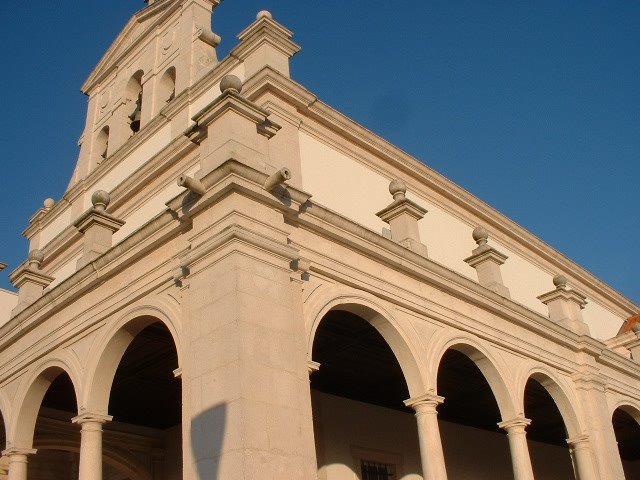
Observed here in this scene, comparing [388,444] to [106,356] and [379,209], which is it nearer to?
[379,209]

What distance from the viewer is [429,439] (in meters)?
10.4

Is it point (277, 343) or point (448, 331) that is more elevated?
point (448, 331)

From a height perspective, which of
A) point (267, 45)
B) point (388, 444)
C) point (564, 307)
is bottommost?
point (388, 444)

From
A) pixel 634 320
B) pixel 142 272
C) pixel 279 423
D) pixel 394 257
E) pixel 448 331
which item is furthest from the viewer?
pixel 634 320

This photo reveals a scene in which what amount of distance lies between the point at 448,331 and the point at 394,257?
5.62ft

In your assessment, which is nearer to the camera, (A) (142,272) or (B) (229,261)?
(B) (229,261)

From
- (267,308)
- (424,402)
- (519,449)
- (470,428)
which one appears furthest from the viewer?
(470,428)

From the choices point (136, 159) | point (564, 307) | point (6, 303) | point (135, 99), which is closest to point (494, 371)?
point (564, 307)

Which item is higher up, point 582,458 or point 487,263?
point 487,263

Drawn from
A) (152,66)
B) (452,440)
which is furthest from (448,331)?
(152,66)

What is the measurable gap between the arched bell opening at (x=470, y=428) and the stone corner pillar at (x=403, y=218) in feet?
14.0

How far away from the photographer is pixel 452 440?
61.3 feet

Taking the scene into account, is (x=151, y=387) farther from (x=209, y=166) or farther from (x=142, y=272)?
(x=209, y=166)

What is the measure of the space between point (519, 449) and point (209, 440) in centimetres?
653
